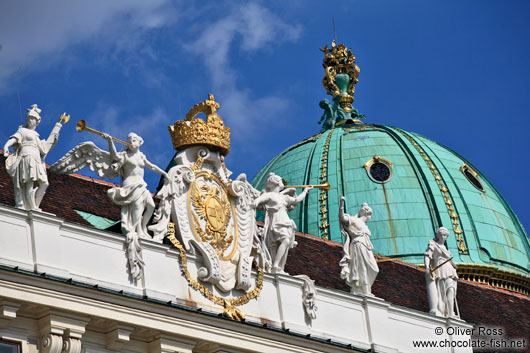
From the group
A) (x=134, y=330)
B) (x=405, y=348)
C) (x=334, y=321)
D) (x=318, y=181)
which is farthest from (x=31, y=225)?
(x=318, y=181)

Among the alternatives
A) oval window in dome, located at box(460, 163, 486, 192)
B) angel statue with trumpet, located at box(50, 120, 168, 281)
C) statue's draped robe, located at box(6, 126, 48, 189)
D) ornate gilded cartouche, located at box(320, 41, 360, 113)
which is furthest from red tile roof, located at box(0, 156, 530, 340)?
ornate gilded cartouche, located at box(320, 41, 360, 113)

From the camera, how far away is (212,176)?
2948cm

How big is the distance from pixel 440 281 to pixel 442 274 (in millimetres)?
153

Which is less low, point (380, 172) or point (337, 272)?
point (380, 172)

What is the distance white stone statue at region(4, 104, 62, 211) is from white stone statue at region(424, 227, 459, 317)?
9552 mm

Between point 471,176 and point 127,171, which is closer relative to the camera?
point 127,171

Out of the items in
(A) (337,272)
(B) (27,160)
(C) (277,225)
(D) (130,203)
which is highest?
(A) (337,272)

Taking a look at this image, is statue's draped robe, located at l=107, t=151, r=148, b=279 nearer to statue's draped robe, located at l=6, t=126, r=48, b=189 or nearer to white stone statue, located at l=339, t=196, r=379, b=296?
statue's draped robe, located at l=6, t=126, r=48, b=189

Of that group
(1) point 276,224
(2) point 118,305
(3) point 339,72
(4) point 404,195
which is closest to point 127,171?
(2) point 118,305

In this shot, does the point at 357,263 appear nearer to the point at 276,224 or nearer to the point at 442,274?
the point at 276,224

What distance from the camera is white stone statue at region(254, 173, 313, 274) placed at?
29.9 metres

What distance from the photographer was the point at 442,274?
108 ft

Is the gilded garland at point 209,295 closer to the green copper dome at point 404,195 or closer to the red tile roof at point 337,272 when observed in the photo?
the red tile roof at point 337,272

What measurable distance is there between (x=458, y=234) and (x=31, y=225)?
2207 cm
